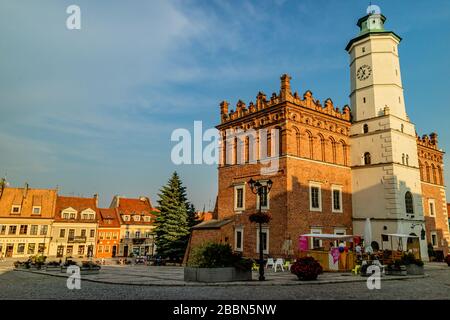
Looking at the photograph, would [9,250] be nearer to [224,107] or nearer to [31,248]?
[31,248]

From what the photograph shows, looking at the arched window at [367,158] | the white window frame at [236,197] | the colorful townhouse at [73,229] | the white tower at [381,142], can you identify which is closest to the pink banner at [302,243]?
the white window frame at [236,197]

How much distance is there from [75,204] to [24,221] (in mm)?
7804

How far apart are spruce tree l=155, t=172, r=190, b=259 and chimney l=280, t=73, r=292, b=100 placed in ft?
49.9

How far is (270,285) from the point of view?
45.6ft

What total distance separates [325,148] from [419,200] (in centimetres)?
979

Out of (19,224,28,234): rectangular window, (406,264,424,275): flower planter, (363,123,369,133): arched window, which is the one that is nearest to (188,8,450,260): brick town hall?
(363,123,369,133): arched window

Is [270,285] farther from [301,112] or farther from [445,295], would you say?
[301,112]

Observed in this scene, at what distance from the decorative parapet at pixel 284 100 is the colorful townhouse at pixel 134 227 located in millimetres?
28849

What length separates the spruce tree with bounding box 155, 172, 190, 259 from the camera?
1304 inches

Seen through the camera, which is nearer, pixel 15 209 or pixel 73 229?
pixel 15 209

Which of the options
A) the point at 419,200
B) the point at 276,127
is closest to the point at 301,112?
the point at 276,127

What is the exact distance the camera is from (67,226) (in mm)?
50781

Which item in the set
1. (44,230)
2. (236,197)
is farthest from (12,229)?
(236,197)

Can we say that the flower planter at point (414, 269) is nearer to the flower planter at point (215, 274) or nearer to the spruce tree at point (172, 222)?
the flower planter at point (215, 274)
